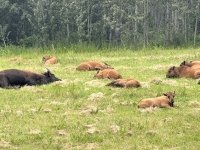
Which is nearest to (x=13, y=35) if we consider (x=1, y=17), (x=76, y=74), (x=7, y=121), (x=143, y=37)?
(x=1, y=17)

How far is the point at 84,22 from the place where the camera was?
4247 centimetres

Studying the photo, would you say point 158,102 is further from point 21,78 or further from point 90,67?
point 90,67

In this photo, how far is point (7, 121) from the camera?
11.1 metres

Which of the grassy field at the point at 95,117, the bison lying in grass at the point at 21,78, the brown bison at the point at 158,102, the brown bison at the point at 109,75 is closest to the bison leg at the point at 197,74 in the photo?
the grassy field at the point at 95,117

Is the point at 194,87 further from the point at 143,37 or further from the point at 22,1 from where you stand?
the point at 22,1

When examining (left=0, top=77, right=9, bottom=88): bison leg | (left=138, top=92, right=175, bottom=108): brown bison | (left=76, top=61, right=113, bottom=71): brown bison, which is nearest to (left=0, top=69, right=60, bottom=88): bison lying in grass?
(left=0, top=77, right=9, bottom=88): bison leg

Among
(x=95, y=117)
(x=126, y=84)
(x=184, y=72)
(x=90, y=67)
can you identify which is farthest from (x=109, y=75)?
(x=95, y=117)

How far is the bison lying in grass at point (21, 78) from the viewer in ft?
53.2

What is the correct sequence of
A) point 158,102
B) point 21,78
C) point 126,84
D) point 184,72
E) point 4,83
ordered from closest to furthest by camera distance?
point 158,102 → point 126,84 → point 4,83 → point 21,78 → point 184,72

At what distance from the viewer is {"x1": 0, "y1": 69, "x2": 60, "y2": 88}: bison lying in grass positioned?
16219mm

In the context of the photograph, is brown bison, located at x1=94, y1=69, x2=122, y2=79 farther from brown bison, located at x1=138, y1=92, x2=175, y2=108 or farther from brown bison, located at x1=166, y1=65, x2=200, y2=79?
brown bison, located at x1=138, y1=92, x2=175, y2=108

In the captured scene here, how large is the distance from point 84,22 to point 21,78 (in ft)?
86.2

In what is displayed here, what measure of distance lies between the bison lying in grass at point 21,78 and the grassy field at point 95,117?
2.06ft

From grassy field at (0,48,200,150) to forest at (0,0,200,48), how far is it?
2395 cm
